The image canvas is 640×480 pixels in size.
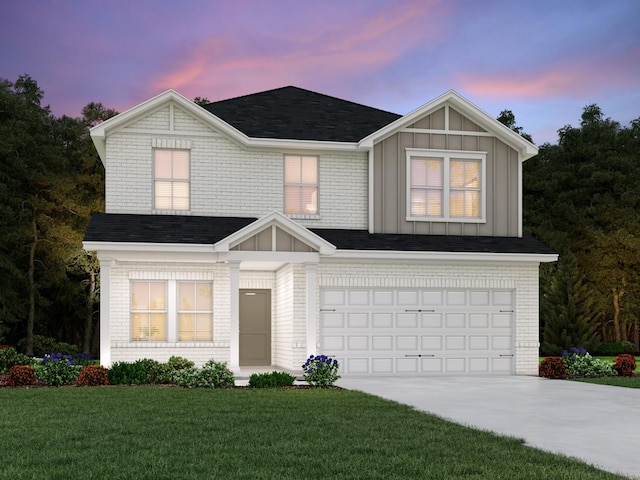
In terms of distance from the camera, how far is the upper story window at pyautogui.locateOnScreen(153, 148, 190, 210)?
21.1 m

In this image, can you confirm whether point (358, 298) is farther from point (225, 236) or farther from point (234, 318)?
point (225, 236)

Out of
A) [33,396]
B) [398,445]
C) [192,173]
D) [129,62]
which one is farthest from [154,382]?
[129,62]

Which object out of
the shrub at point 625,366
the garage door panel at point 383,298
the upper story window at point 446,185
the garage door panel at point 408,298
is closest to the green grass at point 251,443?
the garage door panel at point 383,298

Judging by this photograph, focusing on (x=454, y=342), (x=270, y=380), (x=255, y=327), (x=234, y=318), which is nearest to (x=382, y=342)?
(x=454, y=342)

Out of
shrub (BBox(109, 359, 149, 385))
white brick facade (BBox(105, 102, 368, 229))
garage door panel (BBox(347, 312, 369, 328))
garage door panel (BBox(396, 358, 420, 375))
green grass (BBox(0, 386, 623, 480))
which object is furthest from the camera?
garage door panel (BBox(396, 358, 420, 375))

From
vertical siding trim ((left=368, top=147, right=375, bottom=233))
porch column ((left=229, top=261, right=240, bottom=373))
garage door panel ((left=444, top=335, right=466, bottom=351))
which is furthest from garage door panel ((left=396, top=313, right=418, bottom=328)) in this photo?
porch column ((left=229, top=261, right=240, bottom=373))

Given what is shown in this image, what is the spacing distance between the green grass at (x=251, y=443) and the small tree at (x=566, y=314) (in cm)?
2101

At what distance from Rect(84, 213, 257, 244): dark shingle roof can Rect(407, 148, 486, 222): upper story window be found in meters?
4.58

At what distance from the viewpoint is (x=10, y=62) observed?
126 ft

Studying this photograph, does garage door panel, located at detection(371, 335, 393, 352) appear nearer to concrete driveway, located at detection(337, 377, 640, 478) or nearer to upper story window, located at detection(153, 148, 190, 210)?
concrete driveway, located at detection(337, 377, 640, 478)

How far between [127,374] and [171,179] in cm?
604

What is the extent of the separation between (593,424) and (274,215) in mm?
9911

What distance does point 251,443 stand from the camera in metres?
9.27

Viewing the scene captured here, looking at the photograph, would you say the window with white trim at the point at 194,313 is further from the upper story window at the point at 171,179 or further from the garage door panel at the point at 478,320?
the garage door panel at the point at 478,320
